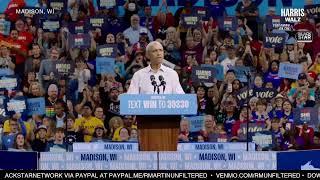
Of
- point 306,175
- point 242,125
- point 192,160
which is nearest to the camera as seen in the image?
point 306,175

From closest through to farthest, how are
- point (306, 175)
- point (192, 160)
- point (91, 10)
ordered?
point (306, 175)
point (192, 160)
point (91, 10)

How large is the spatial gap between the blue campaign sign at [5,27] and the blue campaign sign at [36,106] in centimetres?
127

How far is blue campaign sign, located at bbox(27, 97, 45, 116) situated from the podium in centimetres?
566

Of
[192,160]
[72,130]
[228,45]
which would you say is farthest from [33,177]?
[228,45]

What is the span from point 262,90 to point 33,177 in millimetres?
7586

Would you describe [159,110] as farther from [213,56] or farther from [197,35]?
[197,35]

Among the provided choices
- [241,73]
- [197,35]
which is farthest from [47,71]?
[241,73]

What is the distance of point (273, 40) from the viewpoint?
14.4 meters

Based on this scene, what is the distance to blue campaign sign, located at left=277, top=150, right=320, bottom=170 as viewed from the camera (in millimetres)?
8391

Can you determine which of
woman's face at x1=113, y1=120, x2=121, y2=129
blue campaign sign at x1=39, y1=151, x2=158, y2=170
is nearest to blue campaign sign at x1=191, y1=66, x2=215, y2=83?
woman's face at x1=113, y1=120, x2=121, y2=129

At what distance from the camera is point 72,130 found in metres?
13.7

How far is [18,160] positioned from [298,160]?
2.71m

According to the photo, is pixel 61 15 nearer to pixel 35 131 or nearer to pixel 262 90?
pixel 35 131

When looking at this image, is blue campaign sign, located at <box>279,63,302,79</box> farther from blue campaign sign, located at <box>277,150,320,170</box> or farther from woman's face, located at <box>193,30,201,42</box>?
blue campaign sign, located at <box>277,150,320,170</box>
